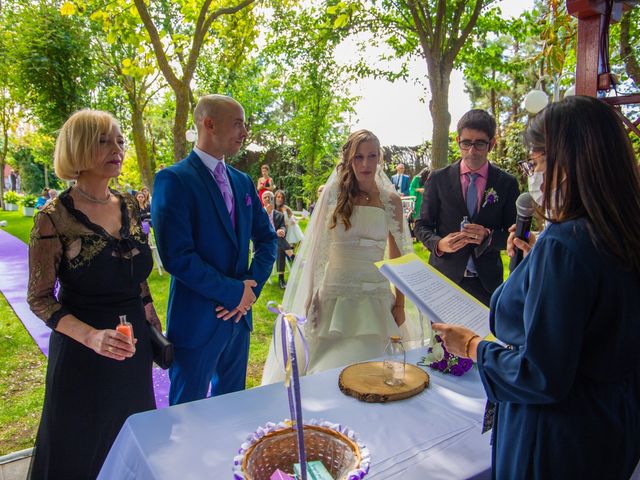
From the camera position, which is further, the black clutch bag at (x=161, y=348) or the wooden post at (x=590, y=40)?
the wooden post at (x=590, y=40)

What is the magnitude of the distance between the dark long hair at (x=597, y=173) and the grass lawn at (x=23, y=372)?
356 cm

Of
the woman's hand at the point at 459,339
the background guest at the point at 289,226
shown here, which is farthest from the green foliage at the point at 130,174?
the woman's hand at the point at 459,339

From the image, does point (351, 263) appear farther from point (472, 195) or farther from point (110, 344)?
point (110, 344)

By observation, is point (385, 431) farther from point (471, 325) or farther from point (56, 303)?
point (56, 303)

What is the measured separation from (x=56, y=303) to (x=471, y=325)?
1.75m

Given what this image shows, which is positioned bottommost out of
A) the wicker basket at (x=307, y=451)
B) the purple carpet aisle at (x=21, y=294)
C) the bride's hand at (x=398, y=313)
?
the purple carpet aisle at (x=21, y=294)

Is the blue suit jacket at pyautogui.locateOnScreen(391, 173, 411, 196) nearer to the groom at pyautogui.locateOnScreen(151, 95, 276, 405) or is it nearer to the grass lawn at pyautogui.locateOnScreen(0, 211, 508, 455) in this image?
the grass lawn at pyautogui.locateOnScreen(0, 211, 508, 455)

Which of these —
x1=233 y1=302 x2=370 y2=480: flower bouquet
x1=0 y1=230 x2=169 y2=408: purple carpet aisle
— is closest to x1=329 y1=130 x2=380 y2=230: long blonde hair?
x1=233 y1=302 x2=370 y2=480: flower bouquet

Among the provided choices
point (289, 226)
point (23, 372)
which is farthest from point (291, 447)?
point (289, 226)

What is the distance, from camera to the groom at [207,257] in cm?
236

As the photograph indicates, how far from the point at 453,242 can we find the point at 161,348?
1.82 metres

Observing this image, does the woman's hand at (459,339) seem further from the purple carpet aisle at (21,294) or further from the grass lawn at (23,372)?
the grass lawn at (23,372)

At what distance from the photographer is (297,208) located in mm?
22047

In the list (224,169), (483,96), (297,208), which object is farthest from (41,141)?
(224,169)
